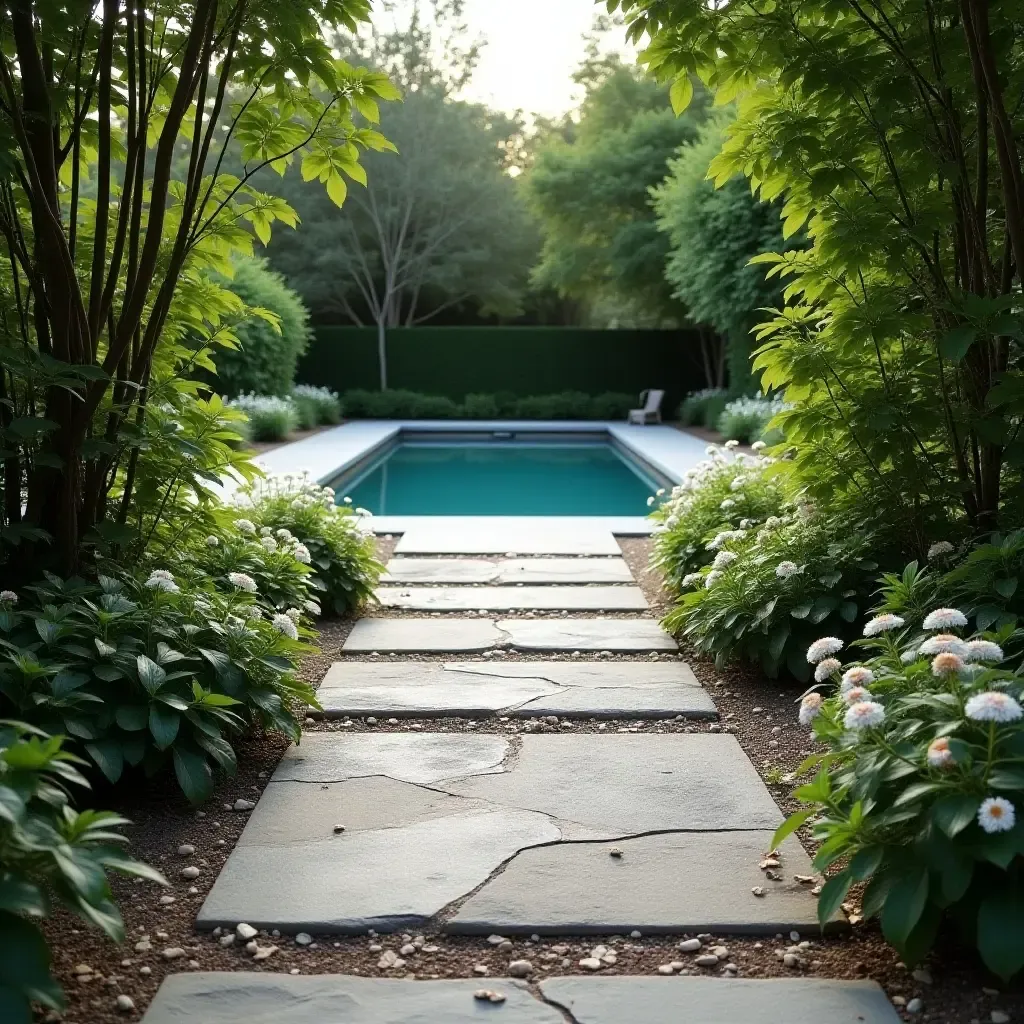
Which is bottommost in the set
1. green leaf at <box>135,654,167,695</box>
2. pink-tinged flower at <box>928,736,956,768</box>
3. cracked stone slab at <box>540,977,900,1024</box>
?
cracked stone slab at <box>540,977,900,1024</box>

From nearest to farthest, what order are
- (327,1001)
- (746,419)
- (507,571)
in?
(327,1001)
(507,571)
(746,419)

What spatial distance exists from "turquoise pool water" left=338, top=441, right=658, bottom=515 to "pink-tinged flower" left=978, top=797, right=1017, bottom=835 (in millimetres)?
8411

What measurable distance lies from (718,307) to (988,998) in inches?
544

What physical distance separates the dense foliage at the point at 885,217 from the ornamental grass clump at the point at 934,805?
1578 millimetres

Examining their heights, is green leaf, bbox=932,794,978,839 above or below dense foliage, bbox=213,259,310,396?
below

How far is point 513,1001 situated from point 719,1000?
358mm

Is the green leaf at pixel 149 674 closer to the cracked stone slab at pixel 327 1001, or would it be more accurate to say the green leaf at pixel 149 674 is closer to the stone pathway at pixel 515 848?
the stone pathway at pixel 515 848

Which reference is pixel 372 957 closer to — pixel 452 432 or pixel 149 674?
pixel 149 674

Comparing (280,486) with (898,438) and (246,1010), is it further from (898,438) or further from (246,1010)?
(246,1010)

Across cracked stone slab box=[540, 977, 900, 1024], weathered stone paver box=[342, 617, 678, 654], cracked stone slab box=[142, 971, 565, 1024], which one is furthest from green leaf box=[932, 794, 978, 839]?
weathered stone paver box=[342, 617, 678, 654]

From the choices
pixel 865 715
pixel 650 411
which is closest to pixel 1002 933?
pixel 865 715

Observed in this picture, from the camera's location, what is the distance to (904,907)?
6.46 feet

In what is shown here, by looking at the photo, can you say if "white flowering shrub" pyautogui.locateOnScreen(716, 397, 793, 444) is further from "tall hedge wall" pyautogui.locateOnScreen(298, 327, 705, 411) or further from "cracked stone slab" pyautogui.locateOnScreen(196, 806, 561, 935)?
"cracked stone slab" pyautogui.locateOnScreen(196, 806, 561, 935)

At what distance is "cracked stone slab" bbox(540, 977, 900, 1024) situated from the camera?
1915 millimetres
